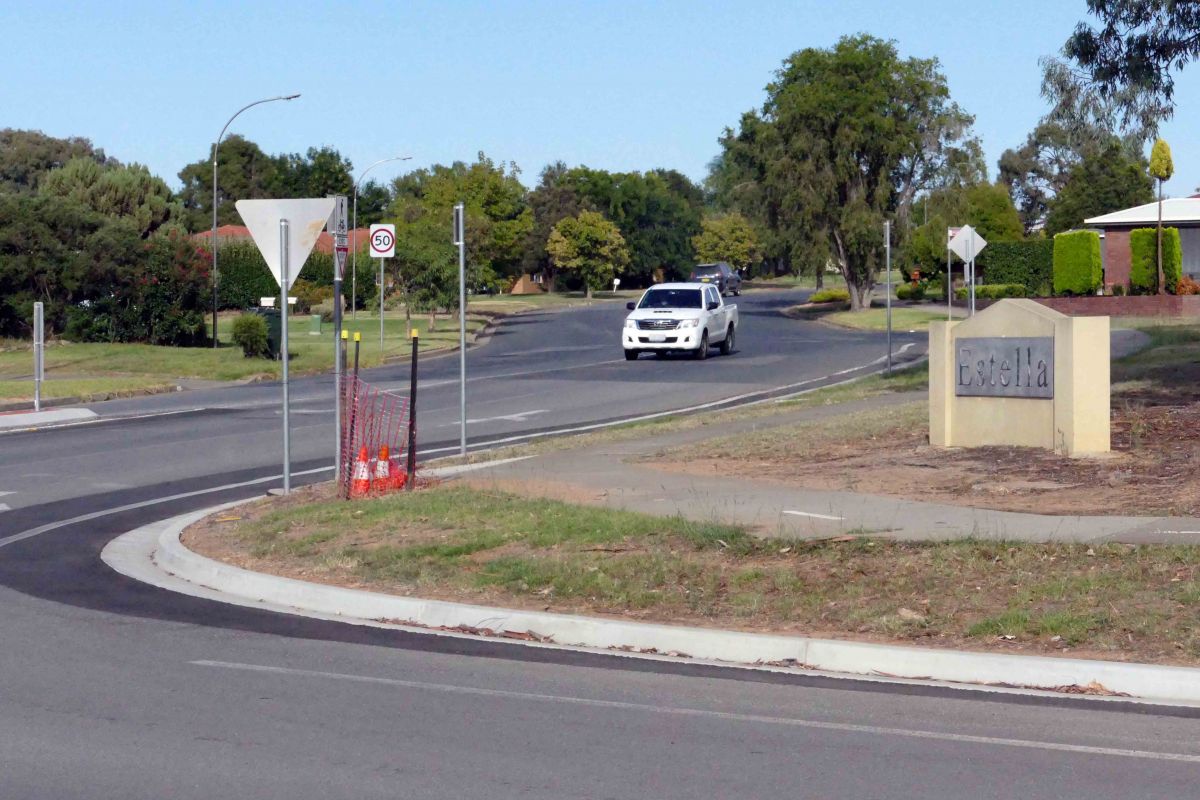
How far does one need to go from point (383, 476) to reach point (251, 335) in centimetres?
2359

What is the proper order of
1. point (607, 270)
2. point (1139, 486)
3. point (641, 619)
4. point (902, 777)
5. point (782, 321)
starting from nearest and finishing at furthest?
point (902, 777), point (641, 619), point (1139, 486), point (782, 321), point (607, 270)

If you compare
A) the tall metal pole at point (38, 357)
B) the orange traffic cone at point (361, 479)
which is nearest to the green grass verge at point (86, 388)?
the tall metal pole at point (38, 357)

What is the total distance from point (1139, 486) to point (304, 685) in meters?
7.78

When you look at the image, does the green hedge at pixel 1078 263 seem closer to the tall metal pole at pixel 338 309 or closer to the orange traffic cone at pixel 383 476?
the tall metal pole at pixel 338 309

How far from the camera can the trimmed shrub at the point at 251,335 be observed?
3656 cm

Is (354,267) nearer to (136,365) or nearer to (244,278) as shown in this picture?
(136,365)

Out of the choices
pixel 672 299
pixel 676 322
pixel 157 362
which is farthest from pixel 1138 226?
pixel 157 362

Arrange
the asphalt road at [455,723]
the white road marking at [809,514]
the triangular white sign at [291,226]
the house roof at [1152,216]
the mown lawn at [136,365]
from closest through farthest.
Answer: the asphalt road at [455,723] → the white road marking at [809,514] → the triangular white sign at [291,226] → the mown lawn at [136,365] → the house roof at [1152,216]

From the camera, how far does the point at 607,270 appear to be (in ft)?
310

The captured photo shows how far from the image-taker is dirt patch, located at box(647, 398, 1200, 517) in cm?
1212

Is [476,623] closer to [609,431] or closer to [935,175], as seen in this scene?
[609,431]

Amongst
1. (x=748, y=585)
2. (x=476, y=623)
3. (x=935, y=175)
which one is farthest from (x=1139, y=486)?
(x=935, y=175)

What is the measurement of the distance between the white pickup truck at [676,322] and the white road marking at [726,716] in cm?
2669

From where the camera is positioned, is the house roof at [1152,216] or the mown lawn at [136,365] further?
the house roof at [1152,216]
